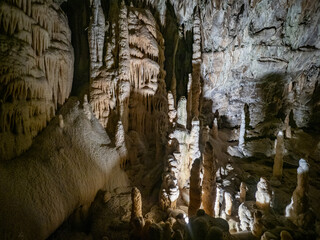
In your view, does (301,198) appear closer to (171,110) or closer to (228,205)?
(228,205)

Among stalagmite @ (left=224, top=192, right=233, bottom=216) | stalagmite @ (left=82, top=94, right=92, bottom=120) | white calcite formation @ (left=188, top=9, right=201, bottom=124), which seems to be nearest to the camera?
stalagmite @ (left=224, top=192, right=233, bottom=216)

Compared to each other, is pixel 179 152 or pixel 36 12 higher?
pixel 36 12

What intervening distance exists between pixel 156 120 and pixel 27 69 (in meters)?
6.45

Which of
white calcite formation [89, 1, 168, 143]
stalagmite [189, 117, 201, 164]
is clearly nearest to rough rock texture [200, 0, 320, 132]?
white calcite formation [89, 1, 168, 143]

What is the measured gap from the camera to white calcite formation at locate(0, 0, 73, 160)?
5.20m

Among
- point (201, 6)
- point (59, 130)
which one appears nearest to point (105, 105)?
point (59, 130)

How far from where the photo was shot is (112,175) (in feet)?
25.1

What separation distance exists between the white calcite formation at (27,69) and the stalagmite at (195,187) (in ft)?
17.8

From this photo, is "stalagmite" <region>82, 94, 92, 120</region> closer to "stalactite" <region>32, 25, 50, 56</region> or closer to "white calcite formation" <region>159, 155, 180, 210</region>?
"stalactite" <region>32, 25, 50, 56</region>

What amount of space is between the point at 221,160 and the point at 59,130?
374 inches

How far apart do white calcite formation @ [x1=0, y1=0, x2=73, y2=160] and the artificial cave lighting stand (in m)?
0.04

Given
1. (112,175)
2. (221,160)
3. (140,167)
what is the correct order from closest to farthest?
1. (112,175)
2. (140,167)
3. (221,160)

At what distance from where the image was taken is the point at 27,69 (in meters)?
5.83

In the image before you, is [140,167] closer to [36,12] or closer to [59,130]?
[59,130]
